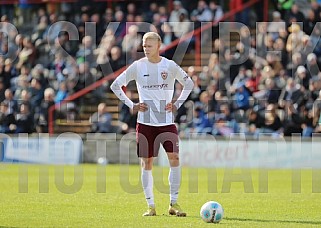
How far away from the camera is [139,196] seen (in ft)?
52.5

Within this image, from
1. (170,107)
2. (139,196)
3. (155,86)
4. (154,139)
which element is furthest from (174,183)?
(139,196)

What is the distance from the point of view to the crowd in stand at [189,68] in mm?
23969

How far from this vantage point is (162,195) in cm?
1620

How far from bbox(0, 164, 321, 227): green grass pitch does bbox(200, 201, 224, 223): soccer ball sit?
0.37ft

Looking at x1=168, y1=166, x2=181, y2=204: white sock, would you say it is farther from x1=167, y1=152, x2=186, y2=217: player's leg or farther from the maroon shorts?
the maroon shorts

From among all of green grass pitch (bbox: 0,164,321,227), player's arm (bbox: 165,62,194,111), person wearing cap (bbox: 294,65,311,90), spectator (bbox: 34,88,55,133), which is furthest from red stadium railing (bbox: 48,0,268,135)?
player's arm (bbox: 165,62,194,111)

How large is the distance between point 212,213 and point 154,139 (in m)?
1.66

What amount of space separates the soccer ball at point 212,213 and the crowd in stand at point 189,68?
1161 cm

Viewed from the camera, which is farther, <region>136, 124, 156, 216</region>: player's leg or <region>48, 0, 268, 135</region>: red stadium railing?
<region>48, 0, 268, 135</region>: red stadium railing

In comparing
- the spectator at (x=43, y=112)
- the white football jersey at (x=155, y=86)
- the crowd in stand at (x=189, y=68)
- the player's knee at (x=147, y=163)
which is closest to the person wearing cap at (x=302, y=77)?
the crowd in stand at (x=189, y=68)

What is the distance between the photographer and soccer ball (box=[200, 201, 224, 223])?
1167 centimetres

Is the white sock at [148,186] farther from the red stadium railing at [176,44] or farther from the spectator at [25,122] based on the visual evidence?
the spectator at [25,122]

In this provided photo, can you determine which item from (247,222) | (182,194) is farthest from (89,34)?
(247,222)

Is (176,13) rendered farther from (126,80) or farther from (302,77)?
(126,80)
